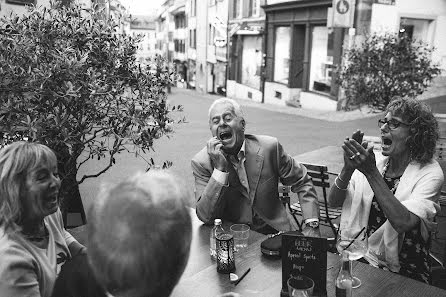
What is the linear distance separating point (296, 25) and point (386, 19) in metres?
5.98

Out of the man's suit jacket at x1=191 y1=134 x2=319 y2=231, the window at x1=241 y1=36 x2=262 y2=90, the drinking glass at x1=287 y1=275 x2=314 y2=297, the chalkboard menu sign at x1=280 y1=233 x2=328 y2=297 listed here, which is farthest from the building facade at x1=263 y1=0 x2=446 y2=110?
the drinking glass at x1=287 y1=275 x2=314 y2=297

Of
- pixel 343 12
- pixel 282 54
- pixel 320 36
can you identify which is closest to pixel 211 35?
pixel 282 54

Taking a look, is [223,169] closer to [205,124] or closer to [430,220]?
[430,220]

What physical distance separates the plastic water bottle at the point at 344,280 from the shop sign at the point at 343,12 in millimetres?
13985

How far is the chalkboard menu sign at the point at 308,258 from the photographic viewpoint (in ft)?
6.43

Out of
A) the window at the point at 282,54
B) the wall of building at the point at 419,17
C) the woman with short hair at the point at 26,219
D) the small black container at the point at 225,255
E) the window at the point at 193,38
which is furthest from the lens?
the window at the point at 193,38

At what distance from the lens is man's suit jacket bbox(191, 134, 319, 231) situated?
10.5 ft

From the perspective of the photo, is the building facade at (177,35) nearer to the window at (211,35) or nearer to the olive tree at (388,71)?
the window at (211,35)

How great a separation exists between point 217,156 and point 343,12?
13.3 m

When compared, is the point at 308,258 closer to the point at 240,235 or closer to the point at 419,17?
the point at 240,235

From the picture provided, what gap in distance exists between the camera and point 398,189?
9.56 feet

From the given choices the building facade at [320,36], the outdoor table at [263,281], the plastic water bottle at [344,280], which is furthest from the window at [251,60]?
the plastic water bottle at [344,280]

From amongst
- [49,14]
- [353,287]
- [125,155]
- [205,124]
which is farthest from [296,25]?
[353,287]

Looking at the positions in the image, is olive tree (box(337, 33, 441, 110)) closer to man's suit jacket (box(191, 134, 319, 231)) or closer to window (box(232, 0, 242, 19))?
man's suit jacket (box(191, 134, 319, 231))
